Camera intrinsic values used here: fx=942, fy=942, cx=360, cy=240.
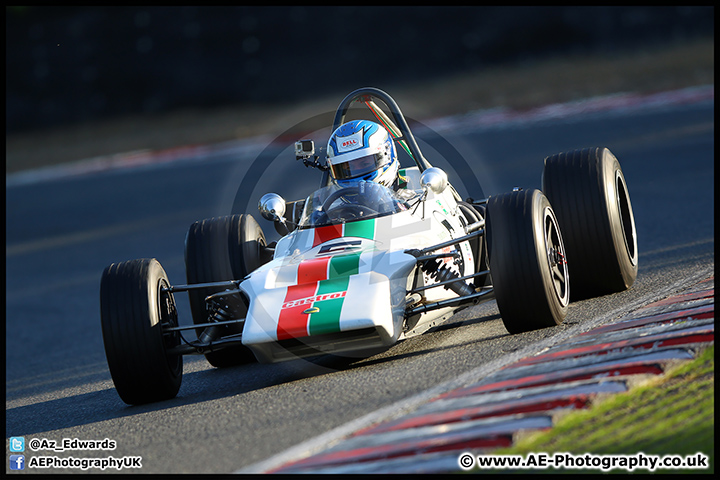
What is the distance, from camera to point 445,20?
3797cm

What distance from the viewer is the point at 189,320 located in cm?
919

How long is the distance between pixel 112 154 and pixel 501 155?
615 inches

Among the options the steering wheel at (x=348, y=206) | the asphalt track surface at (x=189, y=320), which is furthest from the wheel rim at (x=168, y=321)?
the steering wheel at (x=348, y=206)

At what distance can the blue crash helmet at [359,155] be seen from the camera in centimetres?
693

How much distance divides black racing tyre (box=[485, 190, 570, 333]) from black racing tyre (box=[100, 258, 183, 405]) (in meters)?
2.07

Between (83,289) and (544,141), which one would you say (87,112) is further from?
(83,289)

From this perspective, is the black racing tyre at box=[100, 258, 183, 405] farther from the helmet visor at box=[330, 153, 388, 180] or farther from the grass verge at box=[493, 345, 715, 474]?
the grass verge at box=[493, 345, 715, 474]

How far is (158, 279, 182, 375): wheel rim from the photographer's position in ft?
19.3

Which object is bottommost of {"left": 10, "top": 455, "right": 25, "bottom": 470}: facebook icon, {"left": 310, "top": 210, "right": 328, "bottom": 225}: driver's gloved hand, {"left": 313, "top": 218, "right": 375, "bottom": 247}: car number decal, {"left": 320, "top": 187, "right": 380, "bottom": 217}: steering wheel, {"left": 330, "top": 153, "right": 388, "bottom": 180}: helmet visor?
{"left": 10, "top": 455, "right": 25, "bottom": 470}: facebook icon

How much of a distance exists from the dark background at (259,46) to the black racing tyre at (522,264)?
87.7ft

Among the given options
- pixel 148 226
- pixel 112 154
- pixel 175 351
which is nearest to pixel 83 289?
pixel 148 226

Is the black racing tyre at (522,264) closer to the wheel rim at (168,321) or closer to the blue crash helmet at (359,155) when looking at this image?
the blue crash helmet at (359,155)

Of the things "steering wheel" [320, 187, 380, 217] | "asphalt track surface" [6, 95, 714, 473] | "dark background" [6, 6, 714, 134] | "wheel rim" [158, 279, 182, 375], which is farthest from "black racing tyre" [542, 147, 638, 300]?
"dark background" [6, 6, 714, 134]

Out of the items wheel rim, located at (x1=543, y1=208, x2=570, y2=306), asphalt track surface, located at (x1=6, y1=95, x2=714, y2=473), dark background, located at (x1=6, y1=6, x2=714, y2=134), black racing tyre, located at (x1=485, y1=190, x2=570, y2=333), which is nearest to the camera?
asphalt track surface, located at (x1=6, y1=95, x2=714, y2=473)
